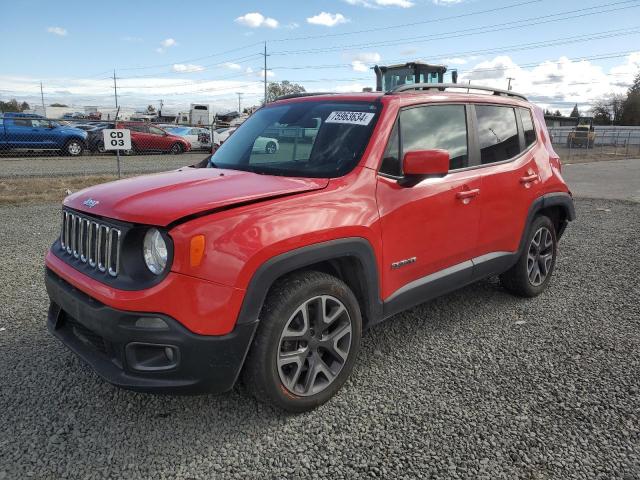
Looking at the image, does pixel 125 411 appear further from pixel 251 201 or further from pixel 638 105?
pixel 638 105

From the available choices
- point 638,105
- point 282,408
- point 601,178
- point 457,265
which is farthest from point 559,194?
point 638,105

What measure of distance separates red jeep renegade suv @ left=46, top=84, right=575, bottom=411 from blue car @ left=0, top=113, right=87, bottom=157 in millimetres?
16577

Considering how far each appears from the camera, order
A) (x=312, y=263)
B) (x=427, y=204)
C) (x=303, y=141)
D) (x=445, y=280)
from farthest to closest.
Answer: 1. (x=445, y=280)
2. (x=303, y=141)
3. (x=427, y=204)
4. (x=312, y=263)

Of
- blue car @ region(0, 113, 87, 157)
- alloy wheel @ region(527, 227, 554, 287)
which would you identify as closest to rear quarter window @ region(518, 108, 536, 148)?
alloy wheel @ region(527, 227, 554, 287)

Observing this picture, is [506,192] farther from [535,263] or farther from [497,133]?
[535,263]

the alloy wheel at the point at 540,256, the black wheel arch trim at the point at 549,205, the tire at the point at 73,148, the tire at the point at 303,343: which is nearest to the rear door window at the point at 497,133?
the black wheel arch trim at the point at 549,205

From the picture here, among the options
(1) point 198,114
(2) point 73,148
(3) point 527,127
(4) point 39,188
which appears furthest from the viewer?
(1) point 198,114

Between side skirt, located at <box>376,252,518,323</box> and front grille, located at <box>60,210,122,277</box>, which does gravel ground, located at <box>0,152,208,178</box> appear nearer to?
front grille, located at <box>60,210,122,277</box>

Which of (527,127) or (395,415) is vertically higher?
(527,127)

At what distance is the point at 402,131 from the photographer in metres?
3.33

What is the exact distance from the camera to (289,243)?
2.59 m

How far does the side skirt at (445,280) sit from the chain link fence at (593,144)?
80.4 ft

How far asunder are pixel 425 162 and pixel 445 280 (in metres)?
1.00

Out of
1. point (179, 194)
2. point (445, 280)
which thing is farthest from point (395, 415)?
point (179, 194)
